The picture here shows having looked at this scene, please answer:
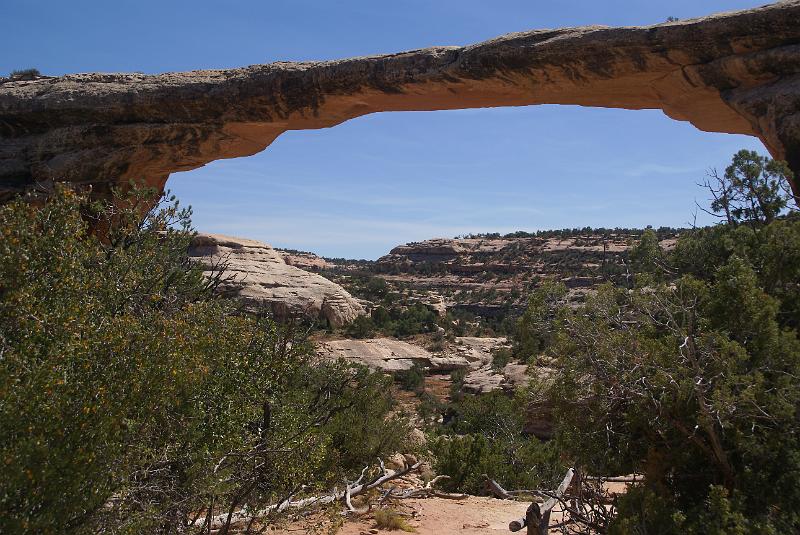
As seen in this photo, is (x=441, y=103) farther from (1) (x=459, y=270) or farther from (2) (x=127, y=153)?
(1) (x=459, y=270)

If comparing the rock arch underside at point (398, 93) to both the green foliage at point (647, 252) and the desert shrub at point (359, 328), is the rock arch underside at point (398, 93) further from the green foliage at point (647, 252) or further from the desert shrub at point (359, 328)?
the desert shrub at point (359, 328)

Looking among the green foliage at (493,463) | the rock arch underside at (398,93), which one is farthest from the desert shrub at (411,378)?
the rock arch underside at (398,93)

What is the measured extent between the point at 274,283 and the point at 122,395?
23.2 meters

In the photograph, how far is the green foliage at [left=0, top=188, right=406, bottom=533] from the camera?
129 inches

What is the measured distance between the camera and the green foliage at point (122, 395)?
3283 millimetres

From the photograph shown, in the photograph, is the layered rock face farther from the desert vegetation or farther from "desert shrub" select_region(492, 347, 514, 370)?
the desert vegetation

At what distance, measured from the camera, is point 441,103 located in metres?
10.5

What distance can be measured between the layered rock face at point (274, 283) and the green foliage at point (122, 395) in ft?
59.2

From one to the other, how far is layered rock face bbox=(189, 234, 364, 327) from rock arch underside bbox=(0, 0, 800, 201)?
12760 millimetres

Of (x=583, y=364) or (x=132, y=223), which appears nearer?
(x=583, y=364)

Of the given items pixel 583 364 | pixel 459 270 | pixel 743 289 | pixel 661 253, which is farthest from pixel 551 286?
pixel 459 270

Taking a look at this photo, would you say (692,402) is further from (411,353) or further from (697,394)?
(411,353)

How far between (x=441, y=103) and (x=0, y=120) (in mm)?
8382

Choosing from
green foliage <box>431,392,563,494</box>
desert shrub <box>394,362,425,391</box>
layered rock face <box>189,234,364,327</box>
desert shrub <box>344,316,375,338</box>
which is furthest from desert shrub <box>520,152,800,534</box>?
desert shrub <box>344,316,375,338</box>
